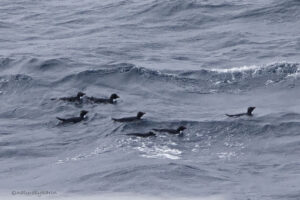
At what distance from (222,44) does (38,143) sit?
16.3m

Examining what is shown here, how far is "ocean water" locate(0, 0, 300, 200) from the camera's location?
24969mm

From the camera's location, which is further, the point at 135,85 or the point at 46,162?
the point at 135,85

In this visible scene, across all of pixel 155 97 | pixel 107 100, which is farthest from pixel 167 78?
pixel 107 100

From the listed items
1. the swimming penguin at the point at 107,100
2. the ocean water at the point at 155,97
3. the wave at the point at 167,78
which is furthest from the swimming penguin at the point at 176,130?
the wave at the point at 167,78

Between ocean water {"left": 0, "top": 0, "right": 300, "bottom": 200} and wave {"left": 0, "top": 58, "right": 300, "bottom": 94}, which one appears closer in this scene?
ocean water {"left": 0, "top": 0, "right": 300, "bottom": 200}

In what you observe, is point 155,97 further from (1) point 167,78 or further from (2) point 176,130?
(2) point 176,130

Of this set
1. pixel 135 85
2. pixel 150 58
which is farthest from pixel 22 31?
pixel 135 85

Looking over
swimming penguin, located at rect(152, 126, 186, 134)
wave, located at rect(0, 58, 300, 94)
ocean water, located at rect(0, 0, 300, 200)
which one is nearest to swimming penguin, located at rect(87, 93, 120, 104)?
ocean water, located at rect(0, 0, 300, 200)

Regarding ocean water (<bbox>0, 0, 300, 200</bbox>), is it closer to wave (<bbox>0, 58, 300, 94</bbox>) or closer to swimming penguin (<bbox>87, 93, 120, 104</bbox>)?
wave (<bbox>0, 58, 300, 94</bbox>)

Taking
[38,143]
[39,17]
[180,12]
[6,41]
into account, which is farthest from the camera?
[39,17]

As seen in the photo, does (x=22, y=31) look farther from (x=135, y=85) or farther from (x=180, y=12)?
(x=135, y=85)

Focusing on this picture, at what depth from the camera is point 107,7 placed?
53969 millimetres

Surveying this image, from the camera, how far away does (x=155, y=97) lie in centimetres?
3475

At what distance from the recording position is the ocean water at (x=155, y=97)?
81.9 ft
